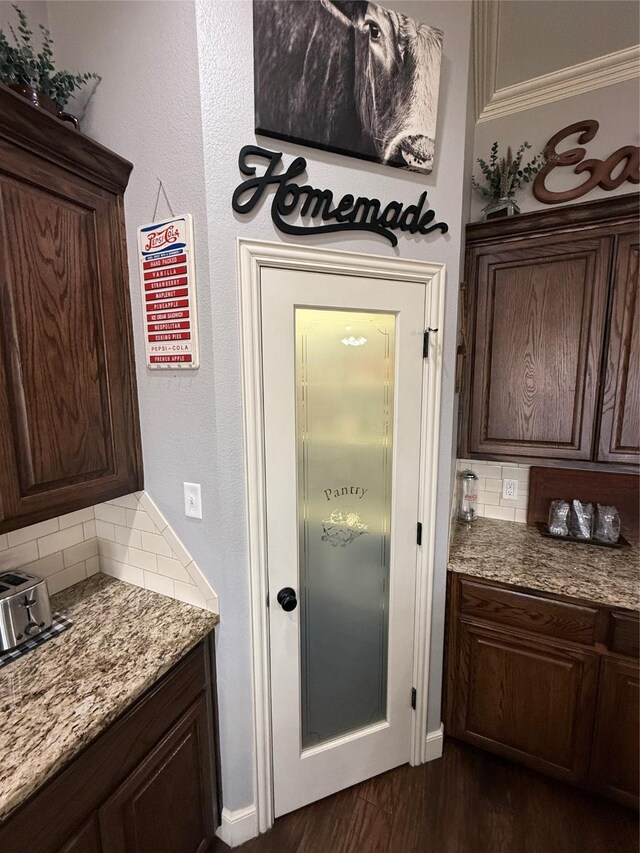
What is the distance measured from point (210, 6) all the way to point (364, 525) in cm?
173

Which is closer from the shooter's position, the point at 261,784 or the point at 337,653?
the point at 261,784

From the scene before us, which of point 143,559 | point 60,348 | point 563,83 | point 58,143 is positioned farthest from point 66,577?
point 563,83

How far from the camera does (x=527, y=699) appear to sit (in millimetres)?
1721

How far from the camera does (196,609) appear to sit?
1434 mm

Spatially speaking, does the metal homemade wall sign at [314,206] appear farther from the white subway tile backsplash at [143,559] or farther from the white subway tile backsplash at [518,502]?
the white subway tile backsplash at [518,502]

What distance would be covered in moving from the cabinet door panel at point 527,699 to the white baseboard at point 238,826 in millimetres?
972

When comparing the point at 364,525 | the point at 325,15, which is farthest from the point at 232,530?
the point at 325,15

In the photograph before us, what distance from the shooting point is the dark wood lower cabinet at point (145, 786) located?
900 mm

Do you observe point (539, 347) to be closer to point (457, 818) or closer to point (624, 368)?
point (624, 368)

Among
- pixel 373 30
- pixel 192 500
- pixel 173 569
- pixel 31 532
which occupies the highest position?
pixel 373 30

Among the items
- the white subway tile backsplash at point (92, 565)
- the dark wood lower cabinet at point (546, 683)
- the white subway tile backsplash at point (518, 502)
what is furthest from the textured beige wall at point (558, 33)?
the white subway tile backsplash at point (92, 565)

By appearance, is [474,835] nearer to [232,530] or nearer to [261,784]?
[261,784]

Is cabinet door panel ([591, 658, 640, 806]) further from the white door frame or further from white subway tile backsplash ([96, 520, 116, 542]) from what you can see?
white subway tile backsplash ([96, 520, 116, 542])

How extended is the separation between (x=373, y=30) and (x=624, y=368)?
1.56m
